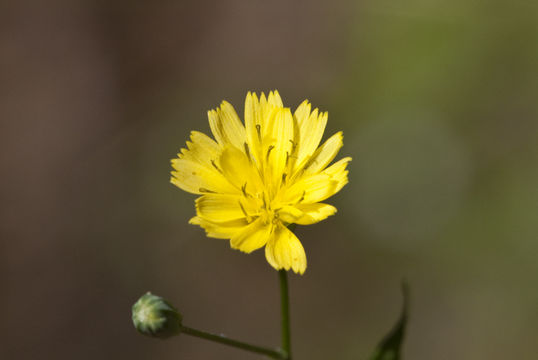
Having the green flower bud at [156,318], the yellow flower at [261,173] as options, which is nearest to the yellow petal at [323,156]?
the yellow flower at [261,173]

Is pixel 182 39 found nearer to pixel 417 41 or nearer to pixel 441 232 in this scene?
pixel 417 41

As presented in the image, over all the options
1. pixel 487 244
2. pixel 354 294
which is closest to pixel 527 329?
pixel 487 244

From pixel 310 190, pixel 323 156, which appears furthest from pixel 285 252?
pixel 323 156

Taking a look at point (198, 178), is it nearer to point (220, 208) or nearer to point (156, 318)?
Result: point (220, 208)

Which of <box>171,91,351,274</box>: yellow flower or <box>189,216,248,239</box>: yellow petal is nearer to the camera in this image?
<box>189,216,248,239</box>: yellow petal

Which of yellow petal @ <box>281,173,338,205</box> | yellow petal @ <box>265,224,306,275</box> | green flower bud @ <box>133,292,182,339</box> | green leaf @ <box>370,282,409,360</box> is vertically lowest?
green leaf @ <box>370,282,409,360</box>

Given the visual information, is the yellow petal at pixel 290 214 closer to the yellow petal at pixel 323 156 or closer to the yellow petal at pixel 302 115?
the yellow petal at pixel 323 156

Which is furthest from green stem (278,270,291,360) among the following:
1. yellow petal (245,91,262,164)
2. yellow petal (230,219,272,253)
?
yellow petal (245,91,262,164)

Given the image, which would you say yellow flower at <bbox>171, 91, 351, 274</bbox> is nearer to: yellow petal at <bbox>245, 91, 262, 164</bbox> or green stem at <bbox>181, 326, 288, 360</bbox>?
yellow petal at <bbox>245, 91, 262, 164</bbox>
